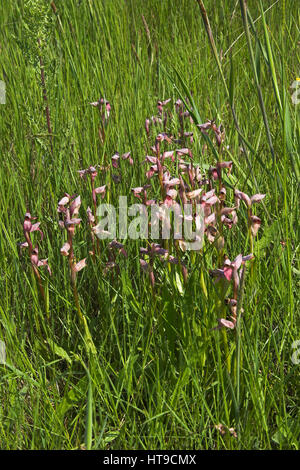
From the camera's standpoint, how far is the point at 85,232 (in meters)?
1.79

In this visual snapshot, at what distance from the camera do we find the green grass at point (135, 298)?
1158mm

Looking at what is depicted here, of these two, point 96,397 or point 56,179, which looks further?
point 56,179

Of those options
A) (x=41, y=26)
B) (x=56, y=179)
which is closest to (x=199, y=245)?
(x=56, y=179)

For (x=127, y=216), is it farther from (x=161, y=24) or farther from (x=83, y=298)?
(x=161, y=24)

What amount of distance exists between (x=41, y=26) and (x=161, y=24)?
1.37 meters
